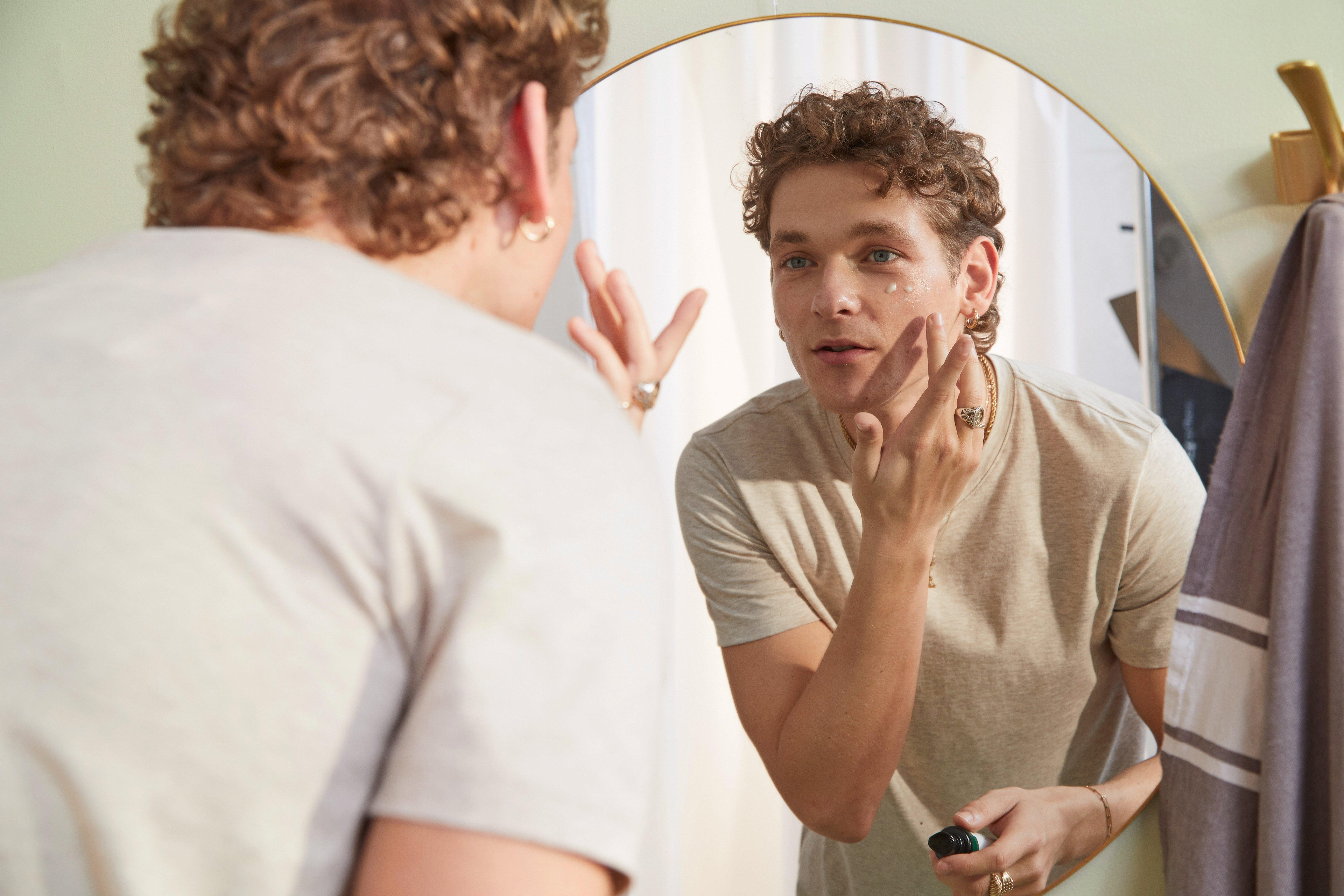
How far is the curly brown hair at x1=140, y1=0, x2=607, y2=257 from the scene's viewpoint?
0.40 metres

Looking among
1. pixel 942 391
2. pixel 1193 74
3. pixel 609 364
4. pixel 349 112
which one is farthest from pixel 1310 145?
pixel 349 112

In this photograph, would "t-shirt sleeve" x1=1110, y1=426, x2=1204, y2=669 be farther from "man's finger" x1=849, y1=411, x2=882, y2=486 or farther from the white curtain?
"man's finger" x1=849, y1=411, x2=882, y2=486

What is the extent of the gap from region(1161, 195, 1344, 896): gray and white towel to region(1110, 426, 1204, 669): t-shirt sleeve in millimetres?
42

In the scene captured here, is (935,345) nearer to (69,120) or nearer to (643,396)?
(643,396)

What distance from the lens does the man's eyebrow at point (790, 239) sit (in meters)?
0.71

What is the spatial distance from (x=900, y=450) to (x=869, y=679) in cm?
A: 16

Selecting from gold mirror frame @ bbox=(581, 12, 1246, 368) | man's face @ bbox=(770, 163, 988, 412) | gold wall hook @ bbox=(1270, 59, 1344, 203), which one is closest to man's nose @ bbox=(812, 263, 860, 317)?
man's face @ bbox=(770, 163, 988, 412)

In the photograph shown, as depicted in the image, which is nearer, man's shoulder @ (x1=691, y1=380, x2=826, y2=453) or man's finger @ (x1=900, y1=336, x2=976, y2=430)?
man's finger @ (x1=900, y1=336, x2=976, y2=430)

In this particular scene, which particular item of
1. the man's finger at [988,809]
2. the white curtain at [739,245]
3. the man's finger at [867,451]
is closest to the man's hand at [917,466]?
the man's finger at [867,451]

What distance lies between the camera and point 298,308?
1.09 ft

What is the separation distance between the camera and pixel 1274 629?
0.62 meters

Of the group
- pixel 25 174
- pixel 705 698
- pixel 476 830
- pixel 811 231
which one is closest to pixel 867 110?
pixel 811 231

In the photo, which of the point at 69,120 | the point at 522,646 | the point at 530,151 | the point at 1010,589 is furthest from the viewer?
the point at 69,120

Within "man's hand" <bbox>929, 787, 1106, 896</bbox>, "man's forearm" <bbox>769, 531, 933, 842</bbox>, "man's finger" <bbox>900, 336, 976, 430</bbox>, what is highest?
"man's finger" <bbox>900, 336, 976, 430</bbox>
